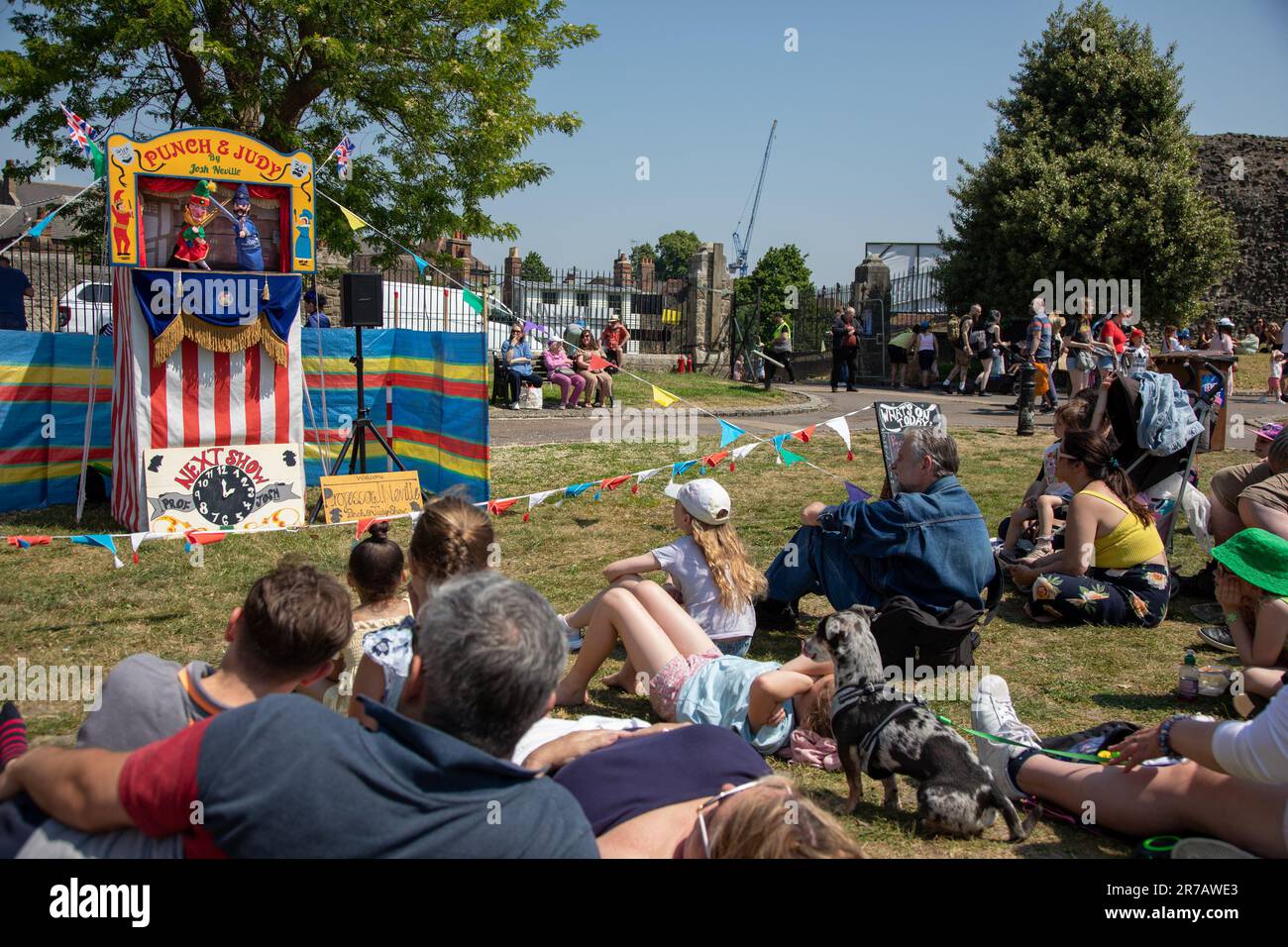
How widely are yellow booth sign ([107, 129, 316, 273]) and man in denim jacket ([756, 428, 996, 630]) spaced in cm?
515

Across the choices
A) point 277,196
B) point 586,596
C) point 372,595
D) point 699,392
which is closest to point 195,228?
point 277,196

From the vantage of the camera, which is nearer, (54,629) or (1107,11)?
(54,629)

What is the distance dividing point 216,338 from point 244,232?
880 millimetres

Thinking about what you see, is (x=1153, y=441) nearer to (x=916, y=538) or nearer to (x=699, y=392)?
(x=916, y=538)

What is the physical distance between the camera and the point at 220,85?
49.0ft

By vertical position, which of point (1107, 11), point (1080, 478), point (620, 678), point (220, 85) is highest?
point (1107, 11)

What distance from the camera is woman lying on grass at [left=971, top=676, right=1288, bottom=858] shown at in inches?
102

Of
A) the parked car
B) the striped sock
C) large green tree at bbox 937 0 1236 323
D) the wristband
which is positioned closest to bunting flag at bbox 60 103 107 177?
the striped sock

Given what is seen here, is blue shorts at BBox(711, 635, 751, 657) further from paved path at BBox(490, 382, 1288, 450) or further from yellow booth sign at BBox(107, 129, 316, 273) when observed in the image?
paved path at BBox(490, 382, 1288, 450)

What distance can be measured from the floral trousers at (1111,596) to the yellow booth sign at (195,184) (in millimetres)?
6064
